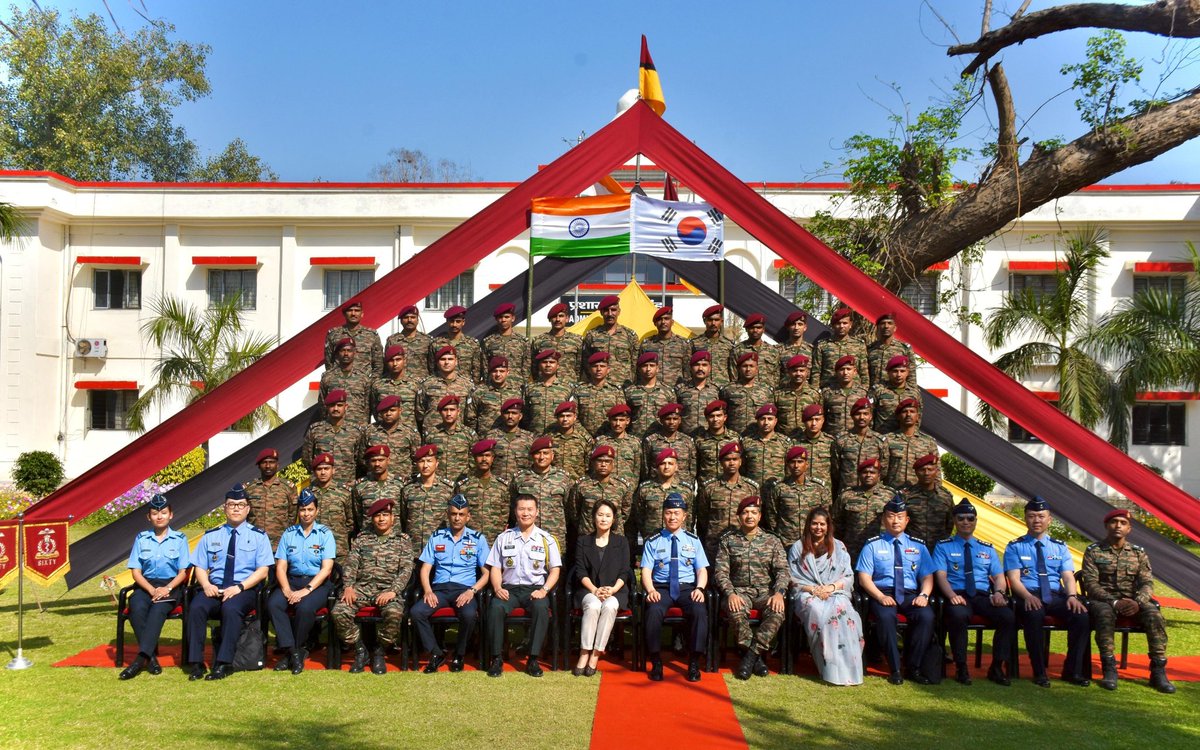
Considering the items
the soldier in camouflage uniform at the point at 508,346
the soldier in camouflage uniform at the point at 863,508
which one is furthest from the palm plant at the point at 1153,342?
the soldier in camouflage uniform at the point at 508,346

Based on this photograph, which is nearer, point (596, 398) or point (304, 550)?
point (304, 550)

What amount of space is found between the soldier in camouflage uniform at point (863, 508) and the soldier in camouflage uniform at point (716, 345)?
150 cm

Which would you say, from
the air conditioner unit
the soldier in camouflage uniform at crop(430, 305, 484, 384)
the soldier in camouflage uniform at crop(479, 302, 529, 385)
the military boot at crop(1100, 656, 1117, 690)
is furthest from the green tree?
the military boot at crop(1100, 656, 1117, 690)

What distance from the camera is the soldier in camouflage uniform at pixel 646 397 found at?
785 centimetres

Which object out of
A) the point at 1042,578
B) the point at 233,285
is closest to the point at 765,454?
the point at 1042,578

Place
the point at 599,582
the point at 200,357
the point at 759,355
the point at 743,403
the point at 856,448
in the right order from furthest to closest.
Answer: the point at 200,357, the point at 759,355, the point at 743,403, the point at 856,448, the point at 599,582

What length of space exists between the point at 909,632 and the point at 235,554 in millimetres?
4582

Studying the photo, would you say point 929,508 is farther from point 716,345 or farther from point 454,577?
point 454,577

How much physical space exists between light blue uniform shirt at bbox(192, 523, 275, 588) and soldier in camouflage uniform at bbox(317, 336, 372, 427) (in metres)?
1.63

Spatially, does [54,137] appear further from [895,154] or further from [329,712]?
[329,712]

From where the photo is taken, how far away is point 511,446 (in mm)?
7508

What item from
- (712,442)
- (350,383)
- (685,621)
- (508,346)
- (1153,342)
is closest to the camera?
(685,621)

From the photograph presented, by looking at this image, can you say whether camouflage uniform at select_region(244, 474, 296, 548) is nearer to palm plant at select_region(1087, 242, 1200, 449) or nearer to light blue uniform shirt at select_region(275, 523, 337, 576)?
light blue uniform shirt at select_region(275, 523, 337, 576)

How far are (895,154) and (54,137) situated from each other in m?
25.4
